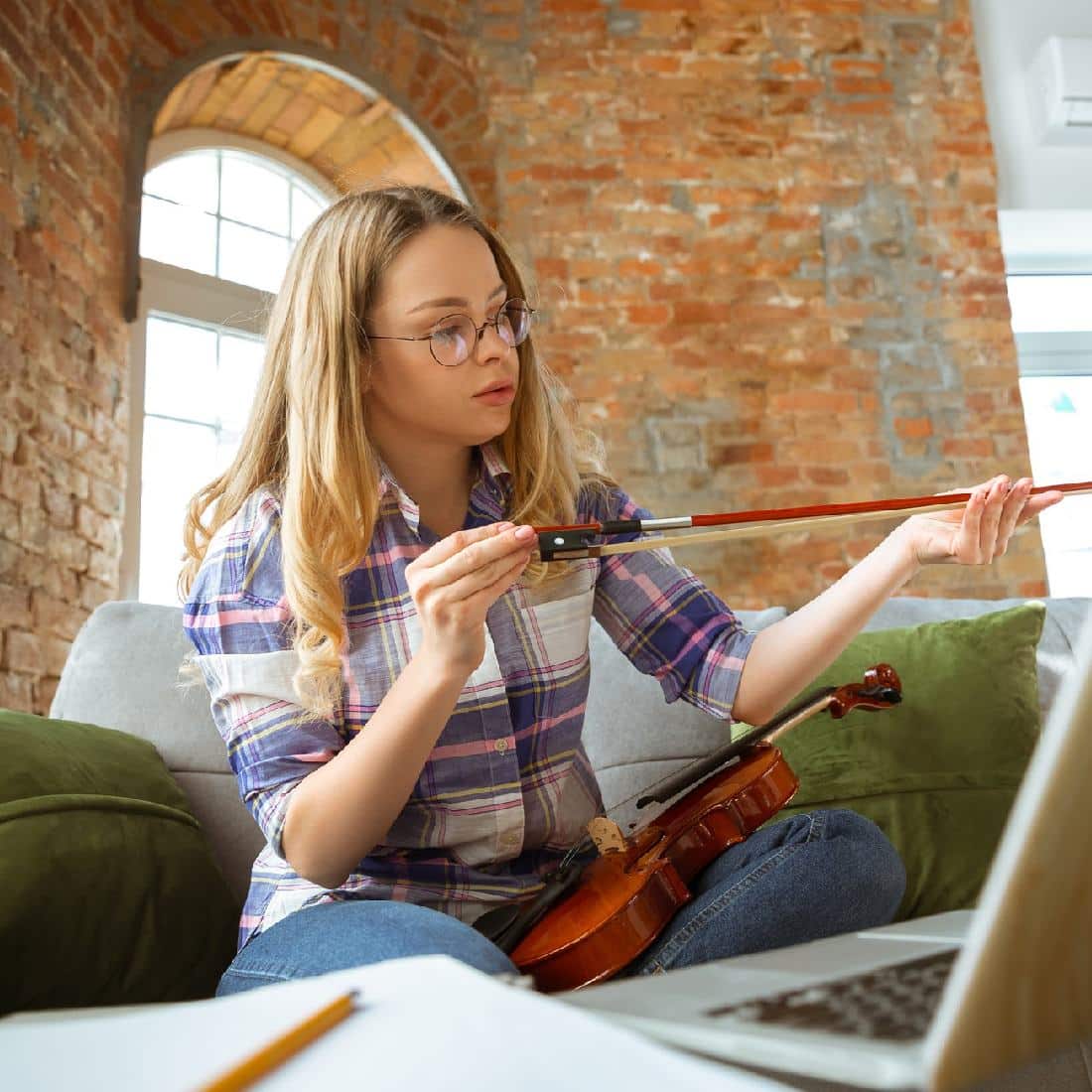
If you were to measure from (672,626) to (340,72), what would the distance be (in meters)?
2.89

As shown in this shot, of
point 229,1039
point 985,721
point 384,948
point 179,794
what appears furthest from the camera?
point 985,721

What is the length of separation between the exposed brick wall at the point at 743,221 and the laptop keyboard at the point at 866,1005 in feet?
10.3

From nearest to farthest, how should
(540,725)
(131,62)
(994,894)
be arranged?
(994,894), (540,725), (131,62)

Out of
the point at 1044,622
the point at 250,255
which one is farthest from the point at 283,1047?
the point at 250,255

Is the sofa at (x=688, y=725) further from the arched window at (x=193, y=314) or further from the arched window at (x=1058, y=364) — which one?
the arched window at (x=1058, y=364)

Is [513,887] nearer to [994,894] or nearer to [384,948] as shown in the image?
[384,948]

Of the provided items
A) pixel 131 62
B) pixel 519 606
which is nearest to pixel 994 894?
pixel 519 606

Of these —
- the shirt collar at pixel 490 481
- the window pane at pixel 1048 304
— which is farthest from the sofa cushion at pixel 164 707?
the window pane at pixel 1048 304

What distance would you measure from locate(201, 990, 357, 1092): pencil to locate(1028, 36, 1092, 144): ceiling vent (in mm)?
4372

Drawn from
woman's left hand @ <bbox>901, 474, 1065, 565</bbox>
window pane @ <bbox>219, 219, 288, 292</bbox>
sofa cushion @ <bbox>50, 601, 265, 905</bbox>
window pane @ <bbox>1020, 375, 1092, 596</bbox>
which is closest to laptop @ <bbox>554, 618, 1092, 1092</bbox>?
woman's left hand @ <bbox>901, 474, 1065, 565</bbox>

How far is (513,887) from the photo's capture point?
1.19 metres

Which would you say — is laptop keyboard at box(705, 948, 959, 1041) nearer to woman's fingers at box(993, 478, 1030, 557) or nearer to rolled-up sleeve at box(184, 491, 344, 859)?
rolled-up sleeve at box(184, 491, 344, 859)

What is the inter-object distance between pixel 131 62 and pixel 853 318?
93.3 inches

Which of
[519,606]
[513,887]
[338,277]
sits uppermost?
[338,277]
